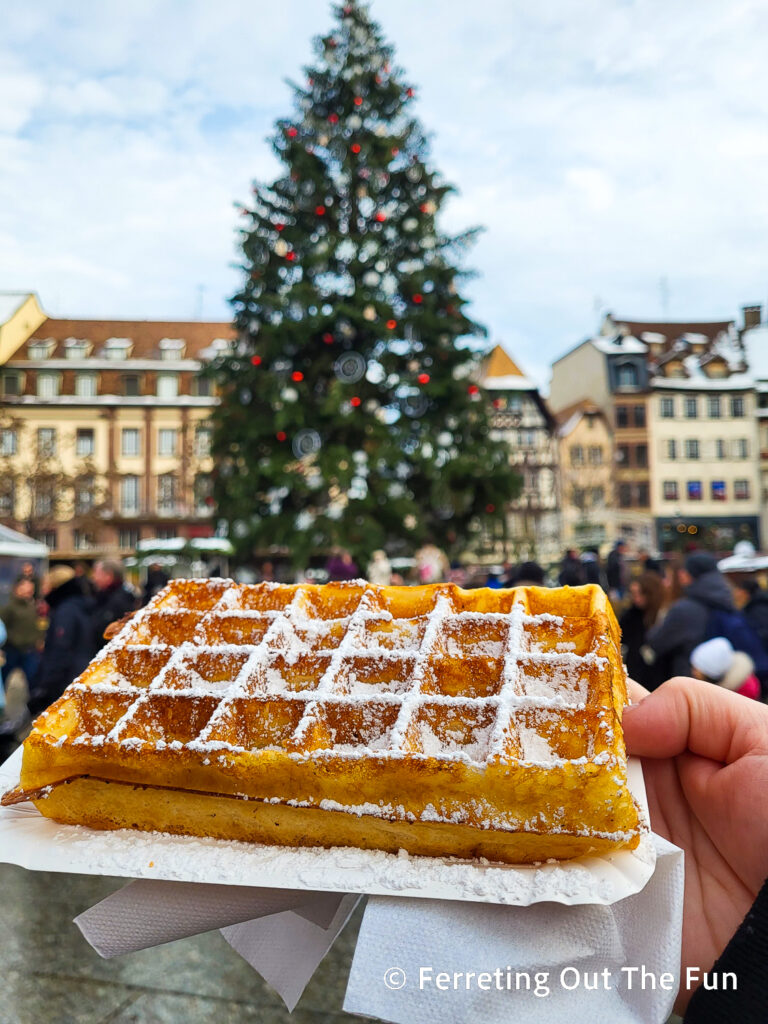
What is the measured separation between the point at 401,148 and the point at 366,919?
1315 cm

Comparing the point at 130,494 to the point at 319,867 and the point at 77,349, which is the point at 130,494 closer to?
the point at 77,349

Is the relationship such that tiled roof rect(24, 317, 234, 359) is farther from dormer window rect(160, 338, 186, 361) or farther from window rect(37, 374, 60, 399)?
window rect(37, 374, 60, 399)

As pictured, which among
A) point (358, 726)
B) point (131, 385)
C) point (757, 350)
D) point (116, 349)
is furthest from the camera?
point (757, 350)

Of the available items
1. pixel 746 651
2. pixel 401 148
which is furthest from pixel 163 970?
pixel 401 148

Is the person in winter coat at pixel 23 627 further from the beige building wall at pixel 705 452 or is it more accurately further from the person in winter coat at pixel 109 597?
the beige building wall at pixel 705 452

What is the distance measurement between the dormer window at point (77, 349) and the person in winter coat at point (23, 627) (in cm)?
3672

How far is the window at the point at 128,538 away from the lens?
4081 cm

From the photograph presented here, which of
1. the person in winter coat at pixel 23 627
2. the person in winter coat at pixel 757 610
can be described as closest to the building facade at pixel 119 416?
the person in winter coat at pixel 23 627

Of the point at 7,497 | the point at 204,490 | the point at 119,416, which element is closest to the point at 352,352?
the point at 204,490

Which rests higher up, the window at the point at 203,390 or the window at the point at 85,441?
the window at the point at 203,390

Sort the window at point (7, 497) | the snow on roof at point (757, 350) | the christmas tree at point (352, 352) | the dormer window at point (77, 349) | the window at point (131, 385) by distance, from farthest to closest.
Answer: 1. the snow on roof at point (757, 350)
2. the dormer window at point (77, 349)
3. the window at point (131, 385)
4. the window at point (7, 497)
5. the christmas tree at point (352, 352)

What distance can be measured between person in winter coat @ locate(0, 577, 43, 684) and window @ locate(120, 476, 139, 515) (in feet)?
109

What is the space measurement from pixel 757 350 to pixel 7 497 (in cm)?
4337

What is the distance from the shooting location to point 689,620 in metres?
5.72
